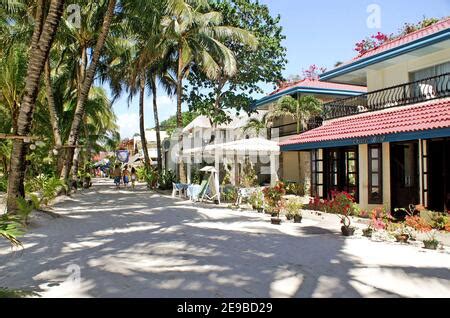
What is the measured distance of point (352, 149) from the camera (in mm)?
15109

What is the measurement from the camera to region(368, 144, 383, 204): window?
43.1ft

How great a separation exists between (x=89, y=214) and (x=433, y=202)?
10.0 metres

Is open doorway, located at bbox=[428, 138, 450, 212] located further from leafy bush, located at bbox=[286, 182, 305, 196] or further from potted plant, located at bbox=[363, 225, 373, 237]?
leafy bush, located at bbox=[286, 182, 305, 196]

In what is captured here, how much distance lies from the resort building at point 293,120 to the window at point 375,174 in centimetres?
921

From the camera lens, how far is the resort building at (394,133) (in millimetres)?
11297

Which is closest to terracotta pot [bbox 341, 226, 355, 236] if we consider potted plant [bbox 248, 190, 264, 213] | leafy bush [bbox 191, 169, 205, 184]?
potted plant [bbox 248, 190, 264, 213]

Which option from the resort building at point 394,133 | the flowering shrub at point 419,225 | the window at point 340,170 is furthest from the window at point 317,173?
the flowering shrub at point 419,225

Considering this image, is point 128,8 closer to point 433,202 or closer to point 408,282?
point 433,202

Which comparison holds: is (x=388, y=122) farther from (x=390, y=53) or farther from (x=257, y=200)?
(x=257, y=200)

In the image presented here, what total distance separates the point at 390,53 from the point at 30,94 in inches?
426

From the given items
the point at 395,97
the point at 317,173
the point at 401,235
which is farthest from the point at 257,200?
the point at 401,235

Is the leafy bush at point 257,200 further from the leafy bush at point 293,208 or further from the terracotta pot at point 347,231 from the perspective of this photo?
the terracotta pot at point 347,231

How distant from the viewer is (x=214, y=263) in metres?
→ 6.46
